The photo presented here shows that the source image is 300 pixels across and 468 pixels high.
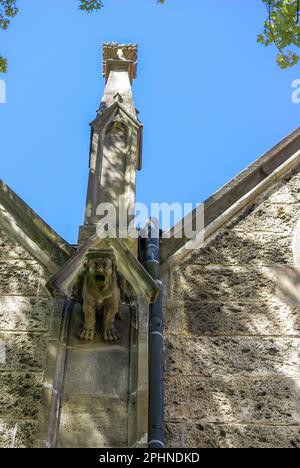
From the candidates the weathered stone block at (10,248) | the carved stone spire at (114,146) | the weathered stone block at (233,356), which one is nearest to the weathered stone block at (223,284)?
the weathered stone block at (233,356)

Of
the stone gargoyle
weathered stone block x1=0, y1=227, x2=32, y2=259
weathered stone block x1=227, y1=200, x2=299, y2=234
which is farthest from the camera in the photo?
weathered stone block x1=227, y1=200, x2=299, y2=234

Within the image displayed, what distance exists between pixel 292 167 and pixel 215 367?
2.48 metres

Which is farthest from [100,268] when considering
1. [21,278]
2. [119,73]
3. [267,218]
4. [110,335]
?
[119,73]

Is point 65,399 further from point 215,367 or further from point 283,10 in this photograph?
point 283,10

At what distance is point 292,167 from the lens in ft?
23.2

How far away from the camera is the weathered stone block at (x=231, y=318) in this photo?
5602 millimetres

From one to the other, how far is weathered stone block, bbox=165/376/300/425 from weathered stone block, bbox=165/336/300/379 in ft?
0.22

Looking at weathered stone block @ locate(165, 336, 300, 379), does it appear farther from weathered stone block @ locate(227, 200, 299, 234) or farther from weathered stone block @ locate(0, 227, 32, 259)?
weathered stone block @ locate(0, 227, 32, 259)

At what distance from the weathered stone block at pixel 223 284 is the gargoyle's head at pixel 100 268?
1.00m

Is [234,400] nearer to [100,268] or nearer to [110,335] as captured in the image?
[110,335]

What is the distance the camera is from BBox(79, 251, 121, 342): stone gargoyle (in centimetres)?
498

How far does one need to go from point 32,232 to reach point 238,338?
1.92m

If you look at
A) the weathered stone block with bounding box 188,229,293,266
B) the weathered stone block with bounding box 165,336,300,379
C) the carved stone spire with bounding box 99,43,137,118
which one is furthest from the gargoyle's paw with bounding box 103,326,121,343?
the carved stone spire with bounding box 99,43,137,118
